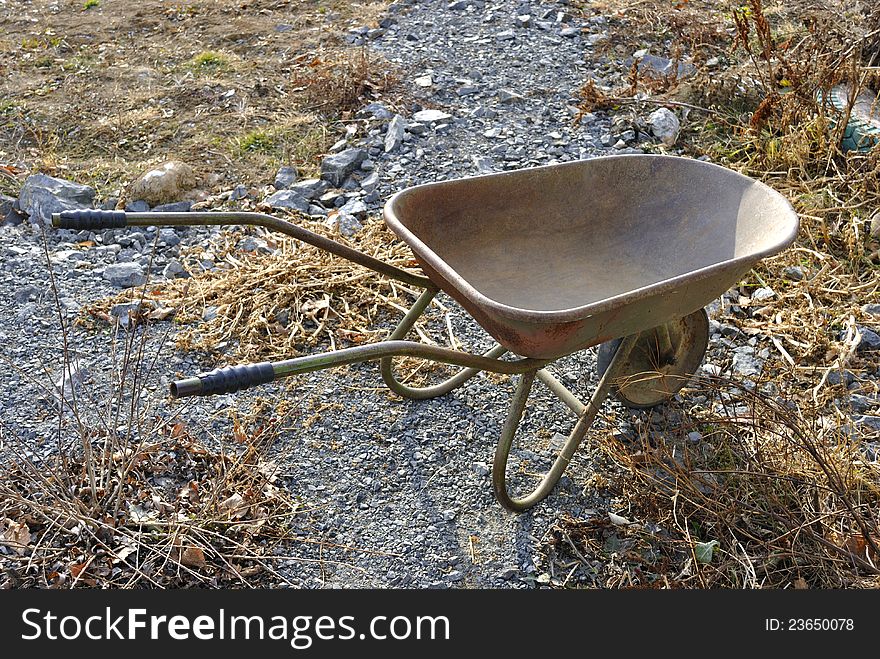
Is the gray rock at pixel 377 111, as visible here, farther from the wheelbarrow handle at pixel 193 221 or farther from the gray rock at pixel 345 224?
the wheelbarrow handle at pixel 193 221

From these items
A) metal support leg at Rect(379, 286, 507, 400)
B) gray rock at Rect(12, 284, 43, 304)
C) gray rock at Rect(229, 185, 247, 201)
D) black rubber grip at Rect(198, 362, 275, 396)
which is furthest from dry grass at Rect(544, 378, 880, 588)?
gray rock at Rect(229, 185, 247, 201)

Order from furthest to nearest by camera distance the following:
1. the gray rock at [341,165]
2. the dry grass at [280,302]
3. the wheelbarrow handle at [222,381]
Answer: the gray rock at [341,165], the dry grass at [280,302], the wheelbarrow handle at [222,381]

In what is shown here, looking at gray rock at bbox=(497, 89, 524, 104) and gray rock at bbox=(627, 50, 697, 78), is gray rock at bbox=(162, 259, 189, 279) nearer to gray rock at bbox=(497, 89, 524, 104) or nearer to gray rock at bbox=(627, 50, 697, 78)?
gray rock at bbox=(497, 89, 524, 104)

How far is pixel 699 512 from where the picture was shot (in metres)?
2.52

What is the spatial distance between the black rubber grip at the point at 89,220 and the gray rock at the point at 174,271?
152cm

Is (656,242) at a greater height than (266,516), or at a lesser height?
greater

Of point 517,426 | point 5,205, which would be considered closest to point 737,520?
point 517,426

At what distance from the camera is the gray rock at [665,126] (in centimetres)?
455

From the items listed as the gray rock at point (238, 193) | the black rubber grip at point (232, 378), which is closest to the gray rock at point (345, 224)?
the gray rock at point (238, 193)

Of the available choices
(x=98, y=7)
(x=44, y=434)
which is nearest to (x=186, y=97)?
(x=98, y=7)

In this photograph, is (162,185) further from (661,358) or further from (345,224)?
(661,358)

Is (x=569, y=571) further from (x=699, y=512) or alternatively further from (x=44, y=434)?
(x=44, y=434)

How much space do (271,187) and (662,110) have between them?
7.16 ft

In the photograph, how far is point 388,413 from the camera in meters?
2.99
